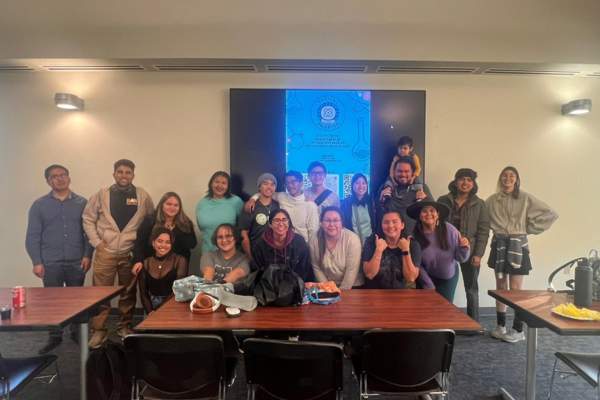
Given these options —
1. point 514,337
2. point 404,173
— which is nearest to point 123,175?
point 404,173

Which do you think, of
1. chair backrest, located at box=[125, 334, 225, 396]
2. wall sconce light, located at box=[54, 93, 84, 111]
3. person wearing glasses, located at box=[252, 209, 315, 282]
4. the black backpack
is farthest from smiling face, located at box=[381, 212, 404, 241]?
wall sconce light, located at box=[54, 93, 84, 111]

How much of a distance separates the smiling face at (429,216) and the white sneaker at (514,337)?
1398 mm

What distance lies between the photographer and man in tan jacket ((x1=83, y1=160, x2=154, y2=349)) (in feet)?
10.5

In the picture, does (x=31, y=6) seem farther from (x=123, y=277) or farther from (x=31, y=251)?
(x=123, y=277)

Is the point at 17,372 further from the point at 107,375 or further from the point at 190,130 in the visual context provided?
the point at 190,130

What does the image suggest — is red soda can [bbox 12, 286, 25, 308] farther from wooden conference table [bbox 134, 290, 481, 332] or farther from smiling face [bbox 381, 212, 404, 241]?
smiling face [bbox 381, 212, 404, 241]

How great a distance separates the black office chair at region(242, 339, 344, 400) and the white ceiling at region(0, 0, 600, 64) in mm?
2888

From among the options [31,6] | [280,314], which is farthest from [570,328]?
[31,6]

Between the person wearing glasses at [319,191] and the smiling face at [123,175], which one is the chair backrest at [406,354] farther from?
the smiling face at [123,175]

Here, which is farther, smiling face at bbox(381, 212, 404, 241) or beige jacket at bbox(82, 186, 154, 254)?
beige jacket at bbox(82, 186, 154, 254)

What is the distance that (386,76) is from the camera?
384 centimetres

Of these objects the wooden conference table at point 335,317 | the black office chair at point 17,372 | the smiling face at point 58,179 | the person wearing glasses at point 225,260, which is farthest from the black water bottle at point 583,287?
the smiling face at point 58,179

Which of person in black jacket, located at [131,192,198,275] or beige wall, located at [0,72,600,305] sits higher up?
beige wall, located at [0,72,600,305]

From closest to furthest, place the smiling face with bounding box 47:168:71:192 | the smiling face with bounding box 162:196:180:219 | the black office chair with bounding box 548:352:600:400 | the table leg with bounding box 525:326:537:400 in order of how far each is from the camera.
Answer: the black office chair with bounding box 548:352:600:400 → the table leg with bounding box 525:326:537:400 → the smiling face with bounding box 162:196:180:219 → the smiling face with bounding box 47:168:71:192
